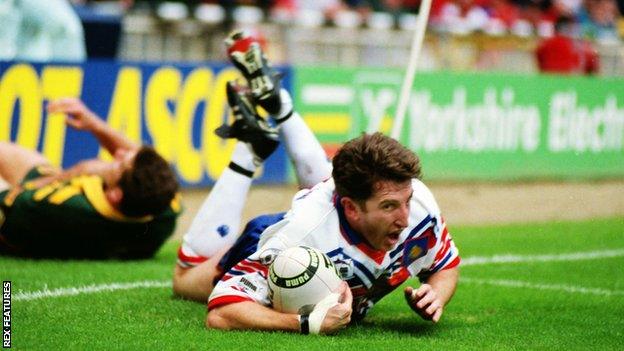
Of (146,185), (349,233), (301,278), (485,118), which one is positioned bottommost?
(485,118)

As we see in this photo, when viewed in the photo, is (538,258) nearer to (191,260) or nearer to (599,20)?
(191,260)

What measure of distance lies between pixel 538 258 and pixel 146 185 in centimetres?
326

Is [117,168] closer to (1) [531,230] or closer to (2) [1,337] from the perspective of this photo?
(2) [1,337]

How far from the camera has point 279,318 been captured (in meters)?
6.00

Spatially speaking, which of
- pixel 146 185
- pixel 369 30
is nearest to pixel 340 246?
pixel 146 185

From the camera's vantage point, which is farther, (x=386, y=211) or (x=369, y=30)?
(x=369, y=30)

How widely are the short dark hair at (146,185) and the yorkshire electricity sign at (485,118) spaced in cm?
604

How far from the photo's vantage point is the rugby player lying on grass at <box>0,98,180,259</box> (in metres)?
8.65

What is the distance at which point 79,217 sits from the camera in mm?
8812

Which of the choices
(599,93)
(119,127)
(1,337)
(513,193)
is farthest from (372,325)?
(599,93)

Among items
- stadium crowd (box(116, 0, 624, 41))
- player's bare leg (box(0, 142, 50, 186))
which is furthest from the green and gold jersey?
stadium crowd (box(116, 0, 624, 41))

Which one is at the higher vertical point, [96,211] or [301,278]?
[301,278]

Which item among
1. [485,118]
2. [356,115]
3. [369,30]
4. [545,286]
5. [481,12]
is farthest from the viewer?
[481,12]

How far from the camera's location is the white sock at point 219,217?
7.30 m
